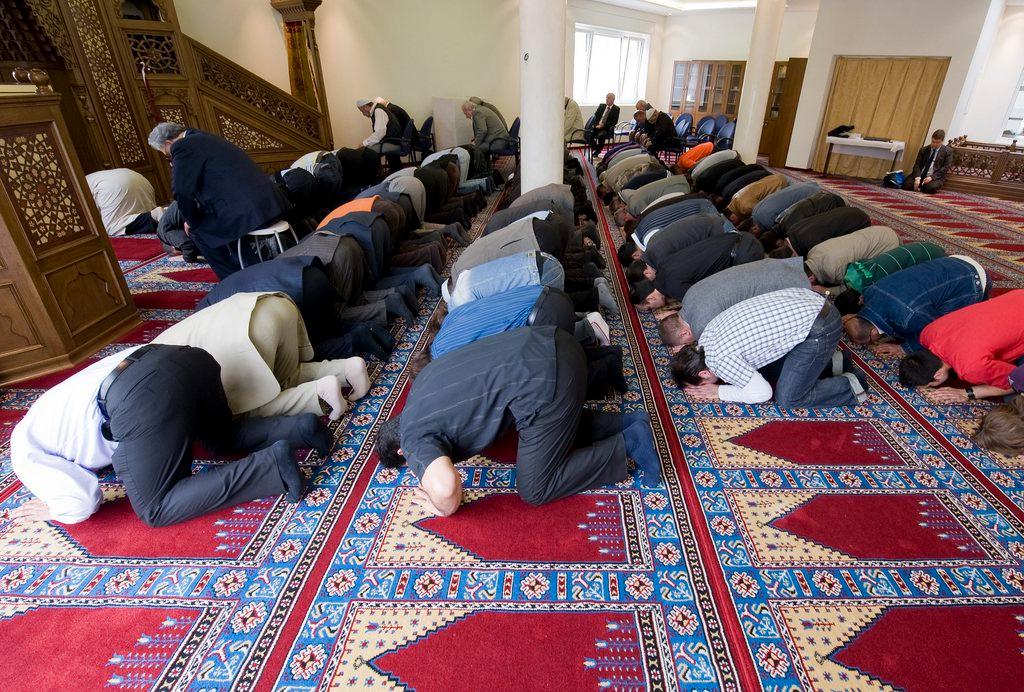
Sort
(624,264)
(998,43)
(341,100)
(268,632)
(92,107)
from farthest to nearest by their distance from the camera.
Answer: (998,43)
(341,100)
(92,107)
(624,264)
(268,632)

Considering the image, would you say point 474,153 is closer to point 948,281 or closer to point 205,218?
point 205,218

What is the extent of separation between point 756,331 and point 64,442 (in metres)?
2.60

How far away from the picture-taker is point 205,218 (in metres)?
3.36

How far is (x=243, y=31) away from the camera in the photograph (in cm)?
698

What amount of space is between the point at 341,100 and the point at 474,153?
2889 mm

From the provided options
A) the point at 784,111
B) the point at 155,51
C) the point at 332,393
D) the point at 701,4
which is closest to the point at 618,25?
the point at 701,4

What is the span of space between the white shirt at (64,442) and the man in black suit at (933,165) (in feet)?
29.7

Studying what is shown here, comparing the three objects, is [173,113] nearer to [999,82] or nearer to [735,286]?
[735,286]

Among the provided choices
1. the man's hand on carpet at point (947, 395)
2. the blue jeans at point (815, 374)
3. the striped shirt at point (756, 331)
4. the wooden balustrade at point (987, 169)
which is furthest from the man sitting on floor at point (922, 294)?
the wooden balustrade at point (987, 169)

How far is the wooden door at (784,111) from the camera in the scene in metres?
8.88

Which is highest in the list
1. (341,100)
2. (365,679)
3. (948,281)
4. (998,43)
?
(998,43)

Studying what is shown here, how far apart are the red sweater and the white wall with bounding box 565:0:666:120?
30.3ft

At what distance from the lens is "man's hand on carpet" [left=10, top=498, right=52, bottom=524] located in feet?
6.13

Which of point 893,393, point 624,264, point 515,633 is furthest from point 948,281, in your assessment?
point 515,633
